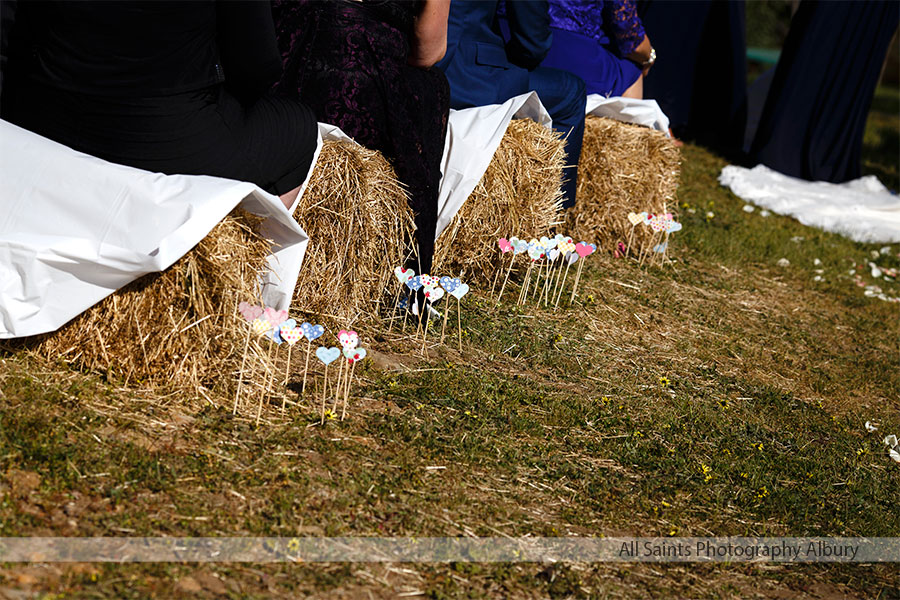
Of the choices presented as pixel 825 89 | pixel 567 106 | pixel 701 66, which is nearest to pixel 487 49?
pixel 567 106

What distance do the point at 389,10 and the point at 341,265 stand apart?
1091mm

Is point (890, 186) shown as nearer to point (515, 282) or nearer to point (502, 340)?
point (515, 282)

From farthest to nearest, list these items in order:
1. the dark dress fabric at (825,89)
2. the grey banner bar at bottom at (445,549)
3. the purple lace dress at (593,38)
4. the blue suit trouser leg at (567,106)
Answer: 1. the dark dress fabric at (825,89)
2. the purple lace dress at (593,38)
3. the blue suit trouser leg at (567,106)
4. the grey banner bar at bottom at (445,549)

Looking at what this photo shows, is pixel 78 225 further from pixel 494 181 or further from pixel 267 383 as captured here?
pixel 494 181

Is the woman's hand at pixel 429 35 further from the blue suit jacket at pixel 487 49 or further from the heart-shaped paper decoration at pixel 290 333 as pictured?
the heart-shaped paper decoration at pixel 290 333

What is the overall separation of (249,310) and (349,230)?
2.85ft

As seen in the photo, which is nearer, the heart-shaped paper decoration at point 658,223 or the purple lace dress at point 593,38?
the heart-shaped paper decoration at point 658,223

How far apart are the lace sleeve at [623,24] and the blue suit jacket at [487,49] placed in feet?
3.24

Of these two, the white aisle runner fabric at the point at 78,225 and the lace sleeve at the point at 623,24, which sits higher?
the lace sleeve at the point at 623,24

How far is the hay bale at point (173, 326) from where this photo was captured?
113 inches

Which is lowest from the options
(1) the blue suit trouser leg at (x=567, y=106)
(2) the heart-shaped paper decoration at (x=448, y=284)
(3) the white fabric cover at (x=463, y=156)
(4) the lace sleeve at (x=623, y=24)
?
(2) the heart-shaped paper decoration at (x=448, y=284)

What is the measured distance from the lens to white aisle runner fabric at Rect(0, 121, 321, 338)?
2736mm

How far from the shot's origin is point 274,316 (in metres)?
2.98

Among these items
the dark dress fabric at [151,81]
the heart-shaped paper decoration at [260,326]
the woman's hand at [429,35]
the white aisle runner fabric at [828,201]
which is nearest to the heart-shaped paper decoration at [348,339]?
the heart-shaped paper decoration at [260,326]
